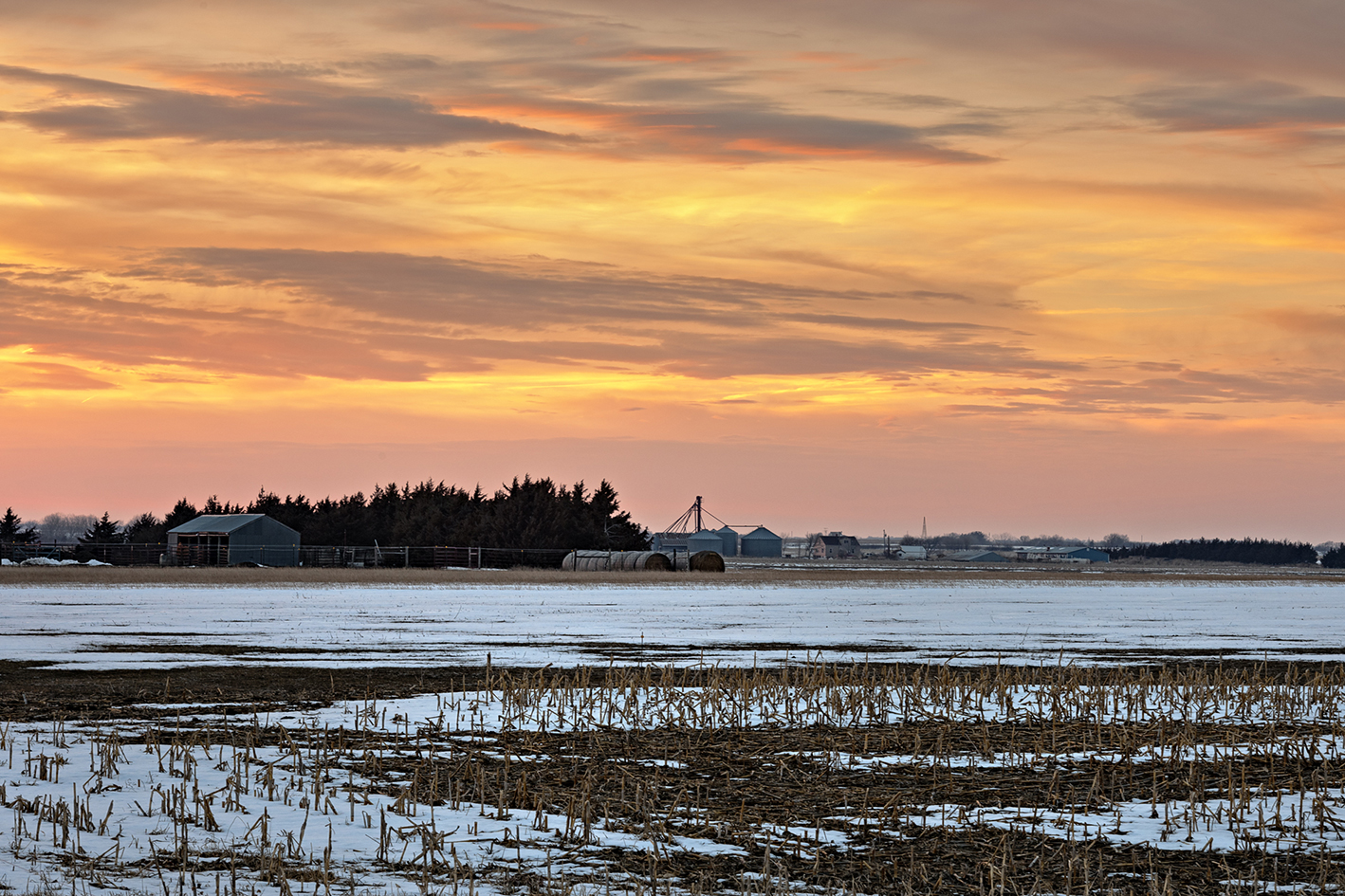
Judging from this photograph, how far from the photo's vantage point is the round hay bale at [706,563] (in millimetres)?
96438

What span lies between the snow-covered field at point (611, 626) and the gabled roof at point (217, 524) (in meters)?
44.3

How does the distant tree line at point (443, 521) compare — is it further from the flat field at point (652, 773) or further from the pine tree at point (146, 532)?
the flat field at point (652, 773)

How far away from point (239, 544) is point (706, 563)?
34043 mm

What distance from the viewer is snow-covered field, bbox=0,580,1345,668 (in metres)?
26.9

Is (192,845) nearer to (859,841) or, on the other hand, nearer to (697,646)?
(859,841)

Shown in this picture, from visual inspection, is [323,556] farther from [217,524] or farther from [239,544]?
[217,524]

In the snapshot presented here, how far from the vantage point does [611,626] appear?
36.3m

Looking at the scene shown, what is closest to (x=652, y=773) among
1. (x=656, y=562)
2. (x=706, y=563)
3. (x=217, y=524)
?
(x=656, y=562)

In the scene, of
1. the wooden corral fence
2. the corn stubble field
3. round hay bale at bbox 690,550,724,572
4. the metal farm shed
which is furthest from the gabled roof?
the corn stubble field

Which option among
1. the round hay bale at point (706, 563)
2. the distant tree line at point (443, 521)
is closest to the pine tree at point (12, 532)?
the distant tree line at point (443, 521)

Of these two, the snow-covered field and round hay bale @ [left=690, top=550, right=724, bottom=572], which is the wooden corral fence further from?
the snow-covered field

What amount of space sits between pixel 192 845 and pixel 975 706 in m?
10.6

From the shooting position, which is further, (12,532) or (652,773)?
(12,532)

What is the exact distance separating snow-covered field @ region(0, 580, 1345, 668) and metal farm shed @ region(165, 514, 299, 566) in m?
41.5
